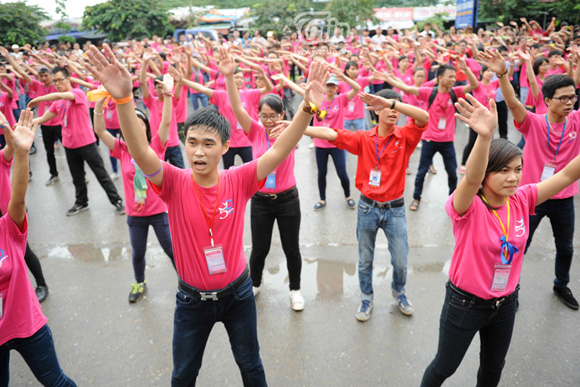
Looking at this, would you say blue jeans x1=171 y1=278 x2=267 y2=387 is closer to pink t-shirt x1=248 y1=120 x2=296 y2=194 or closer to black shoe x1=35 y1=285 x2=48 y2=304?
pink t-shirt x1=248 y1=120 x2=296 y2=194

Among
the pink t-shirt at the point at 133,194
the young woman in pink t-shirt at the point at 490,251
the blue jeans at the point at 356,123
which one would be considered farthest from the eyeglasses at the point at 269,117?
the blue jeans at the point at 356,123

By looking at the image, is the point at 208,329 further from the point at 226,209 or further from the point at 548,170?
the point at 548,170

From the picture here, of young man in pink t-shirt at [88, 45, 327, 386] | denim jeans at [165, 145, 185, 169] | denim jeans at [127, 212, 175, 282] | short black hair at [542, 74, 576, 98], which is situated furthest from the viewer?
denim jeans at [165, 145, 185, 169]

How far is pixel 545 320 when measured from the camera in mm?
3578

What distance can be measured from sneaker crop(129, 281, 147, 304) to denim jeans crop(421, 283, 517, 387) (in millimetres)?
Result: 2927

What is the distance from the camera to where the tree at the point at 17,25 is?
23.8 m

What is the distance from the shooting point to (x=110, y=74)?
183 cm

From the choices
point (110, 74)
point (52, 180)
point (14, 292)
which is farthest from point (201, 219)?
point (52, 180)

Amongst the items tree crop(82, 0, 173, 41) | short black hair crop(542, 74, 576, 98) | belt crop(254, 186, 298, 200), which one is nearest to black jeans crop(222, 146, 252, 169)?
belt crop(254, 186, 298, 200)

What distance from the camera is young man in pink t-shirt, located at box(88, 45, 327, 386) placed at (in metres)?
2.17

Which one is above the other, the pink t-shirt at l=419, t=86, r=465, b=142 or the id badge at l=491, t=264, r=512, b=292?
the pink t-shirt at l=419, t=86, r=465, b=142

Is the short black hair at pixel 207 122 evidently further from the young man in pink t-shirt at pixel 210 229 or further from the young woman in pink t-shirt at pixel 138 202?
the young woman in pink t-shirt at pixel 138 202

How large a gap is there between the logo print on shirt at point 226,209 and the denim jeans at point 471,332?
1405mm

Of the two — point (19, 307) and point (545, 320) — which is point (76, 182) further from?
point (545, 320)
